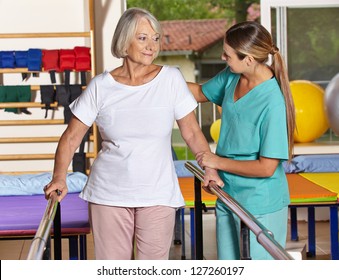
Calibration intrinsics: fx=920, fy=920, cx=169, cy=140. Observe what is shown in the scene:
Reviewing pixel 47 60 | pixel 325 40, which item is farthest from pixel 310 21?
pixel 47 60

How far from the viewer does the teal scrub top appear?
2.83 m

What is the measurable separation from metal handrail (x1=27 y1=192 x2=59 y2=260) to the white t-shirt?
20 cm

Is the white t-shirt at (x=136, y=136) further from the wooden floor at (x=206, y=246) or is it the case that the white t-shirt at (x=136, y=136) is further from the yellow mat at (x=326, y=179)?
the wooden floor at (x=206, y=246)

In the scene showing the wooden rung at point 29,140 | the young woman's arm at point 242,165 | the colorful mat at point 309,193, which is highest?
the young woman's arm at point 242,165

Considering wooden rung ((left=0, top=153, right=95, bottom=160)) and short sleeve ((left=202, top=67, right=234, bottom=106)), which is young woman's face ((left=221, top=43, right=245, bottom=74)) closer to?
short sleeve ((left=202, top=67, right=234, bottom=106))

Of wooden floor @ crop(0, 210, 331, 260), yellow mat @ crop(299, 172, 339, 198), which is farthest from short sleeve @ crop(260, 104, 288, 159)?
wooden floor @ crop(0, 210, 331, 260)

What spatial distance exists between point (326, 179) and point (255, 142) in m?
2.79

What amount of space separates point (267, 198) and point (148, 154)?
43 centimetres

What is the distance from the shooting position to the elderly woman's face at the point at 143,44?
8.84ft

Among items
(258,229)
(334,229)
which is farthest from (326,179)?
(258,229)

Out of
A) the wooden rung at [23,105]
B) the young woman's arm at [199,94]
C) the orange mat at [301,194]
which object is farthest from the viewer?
the wooden rung at [23,105]

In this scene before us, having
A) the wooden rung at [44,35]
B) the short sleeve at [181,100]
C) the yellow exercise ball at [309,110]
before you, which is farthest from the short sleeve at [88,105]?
the wooden rung at [44,35]

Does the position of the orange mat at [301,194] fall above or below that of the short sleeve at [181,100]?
below

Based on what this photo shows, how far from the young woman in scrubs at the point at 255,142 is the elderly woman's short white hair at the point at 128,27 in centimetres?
31
